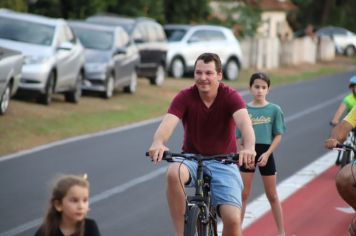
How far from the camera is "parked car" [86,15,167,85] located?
3416cm

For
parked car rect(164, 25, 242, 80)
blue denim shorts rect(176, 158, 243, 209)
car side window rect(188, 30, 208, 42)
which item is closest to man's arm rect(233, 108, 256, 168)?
blue denim shorts rect(176, 158, 243, 209)

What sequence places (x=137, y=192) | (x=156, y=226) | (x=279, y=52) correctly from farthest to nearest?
(x=279, y=52), (x=137, y=192), (x=156, y=226)

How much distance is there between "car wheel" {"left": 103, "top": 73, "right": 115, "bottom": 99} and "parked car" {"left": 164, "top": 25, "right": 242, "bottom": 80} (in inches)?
380

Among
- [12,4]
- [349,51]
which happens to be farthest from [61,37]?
[349,51]

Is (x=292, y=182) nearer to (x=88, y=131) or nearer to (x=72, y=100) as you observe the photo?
(x=88, y=131)

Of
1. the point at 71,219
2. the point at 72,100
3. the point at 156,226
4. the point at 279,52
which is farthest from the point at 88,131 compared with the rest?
the point at 279,52

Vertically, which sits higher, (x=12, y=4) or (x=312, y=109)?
(x=12, y=4)

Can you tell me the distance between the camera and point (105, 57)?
29312 mm

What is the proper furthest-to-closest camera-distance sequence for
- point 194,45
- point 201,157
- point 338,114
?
point 194,45, point 338,114, point 201,157

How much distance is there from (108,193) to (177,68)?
2590 cm

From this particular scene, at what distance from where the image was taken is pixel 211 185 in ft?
28.4

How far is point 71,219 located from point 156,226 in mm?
5892

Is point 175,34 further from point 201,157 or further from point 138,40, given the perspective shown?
point 201,157

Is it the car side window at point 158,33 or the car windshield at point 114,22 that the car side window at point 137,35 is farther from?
the car side window at point 158,33
